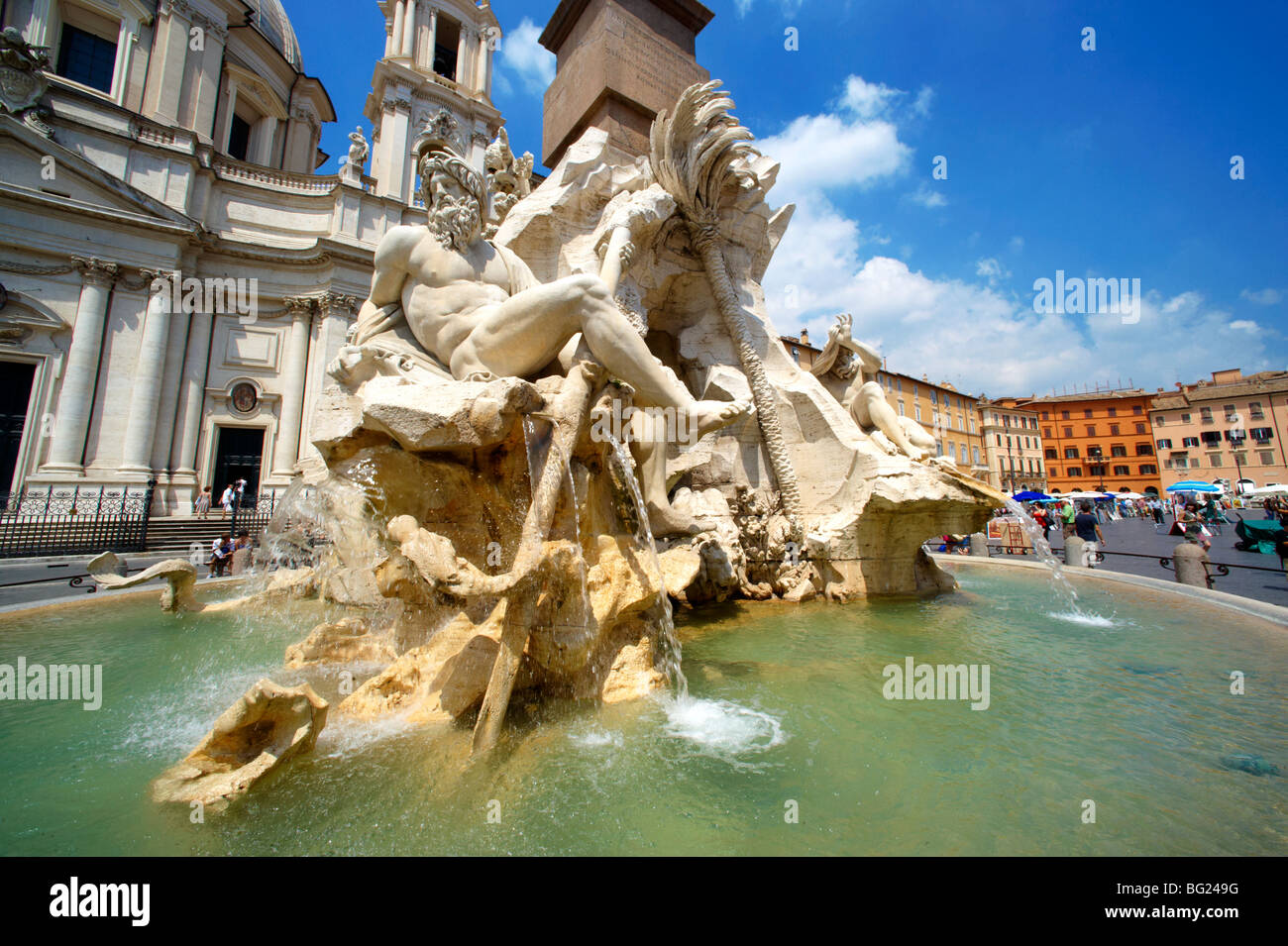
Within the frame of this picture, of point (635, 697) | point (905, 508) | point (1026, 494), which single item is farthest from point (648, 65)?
point (1026, 494)

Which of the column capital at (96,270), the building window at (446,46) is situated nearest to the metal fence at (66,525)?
the column capital at (96,270)

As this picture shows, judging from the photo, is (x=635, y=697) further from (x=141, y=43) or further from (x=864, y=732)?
(x=141, y=43)

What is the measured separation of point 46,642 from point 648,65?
9139 millimetres

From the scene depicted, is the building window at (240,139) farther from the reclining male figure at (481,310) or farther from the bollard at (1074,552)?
the bollard at (1074,552)

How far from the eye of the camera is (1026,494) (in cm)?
2039

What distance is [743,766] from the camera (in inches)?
90.0

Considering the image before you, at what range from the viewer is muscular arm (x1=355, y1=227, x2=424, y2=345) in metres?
3.53

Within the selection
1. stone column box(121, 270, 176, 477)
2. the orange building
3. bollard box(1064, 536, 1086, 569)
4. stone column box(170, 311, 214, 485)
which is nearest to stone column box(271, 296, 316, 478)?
stone column box(170, 311, 214, 485)

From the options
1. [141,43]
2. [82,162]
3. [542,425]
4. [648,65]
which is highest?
[141,43]

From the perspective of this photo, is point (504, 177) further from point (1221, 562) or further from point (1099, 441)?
point (1099, 441)

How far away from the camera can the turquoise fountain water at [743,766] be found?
1.79m

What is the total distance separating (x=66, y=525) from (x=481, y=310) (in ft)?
48.4
